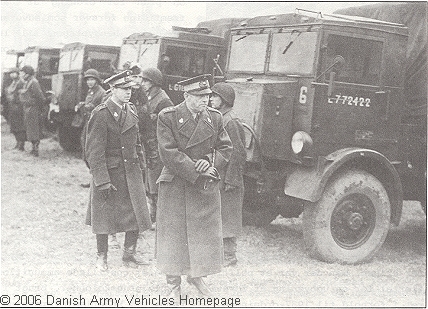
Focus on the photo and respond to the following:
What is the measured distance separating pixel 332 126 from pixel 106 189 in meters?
2.11

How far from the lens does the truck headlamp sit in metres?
5.33

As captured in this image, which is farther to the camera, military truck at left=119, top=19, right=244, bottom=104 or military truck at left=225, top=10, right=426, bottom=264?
military truck at left=119, top=19, right=244, bottom=104

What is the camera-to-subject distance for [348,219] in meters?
5.59

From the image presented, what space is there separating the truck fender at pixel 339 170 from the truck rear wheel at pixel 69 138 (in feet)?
25.1

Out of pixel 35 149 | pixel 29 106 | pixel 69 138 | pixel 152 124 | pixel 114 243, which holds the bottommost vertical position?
pixel 35 149

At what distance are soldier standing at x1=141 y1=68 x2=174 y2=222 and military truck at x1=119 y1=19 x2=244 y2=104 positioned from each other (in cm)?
187

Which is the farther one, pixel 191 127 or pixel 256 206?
pixel 256 206

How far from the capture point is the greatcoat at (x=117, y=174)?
4859 mm

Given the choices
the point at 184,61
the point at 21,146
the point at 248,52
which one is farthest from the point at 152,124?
the point at 21,146

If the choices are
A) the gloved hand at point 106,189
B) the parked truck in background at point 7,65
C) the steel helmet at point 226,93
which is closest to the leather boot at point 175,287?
the gloved hand at point 106,189

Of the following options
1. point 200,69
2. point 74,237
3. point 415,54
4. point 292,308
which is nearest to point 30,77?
point 200,69

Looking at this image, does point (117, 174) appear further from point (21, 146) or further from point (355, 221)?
point (21, 146)

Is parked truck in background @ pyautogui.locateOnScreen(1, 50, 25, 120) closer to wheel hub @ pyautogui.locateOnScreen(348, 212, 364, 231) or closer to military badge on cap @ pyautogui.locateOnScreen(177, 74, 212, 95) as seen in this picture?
wheel hub @ pyautogui.locateOnScreen(348, 212, 364, 231)

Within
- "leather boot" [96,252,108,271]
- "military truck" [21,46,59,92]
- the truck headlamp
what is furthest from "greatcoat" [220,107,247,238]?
"military truck" [21,46,59,92]
